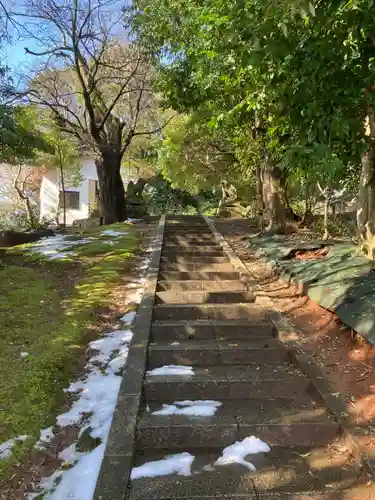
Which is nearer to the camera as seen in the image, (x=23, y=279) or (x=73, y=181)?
(x=23, y=279)

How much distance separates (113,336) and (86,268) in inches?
127

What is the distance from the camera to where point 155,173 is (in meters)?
25.3

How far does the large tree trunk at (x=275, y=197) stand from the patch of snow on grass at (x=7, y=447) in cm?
851

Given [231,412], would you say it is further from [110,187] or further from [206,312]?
[110,187]

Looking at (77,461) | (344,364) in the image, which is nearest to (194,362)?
(344,364)

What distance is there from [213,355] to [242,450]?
152cm

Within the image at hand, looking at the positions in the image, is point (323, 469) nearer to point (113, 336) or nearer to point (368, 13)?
point (113, 336)

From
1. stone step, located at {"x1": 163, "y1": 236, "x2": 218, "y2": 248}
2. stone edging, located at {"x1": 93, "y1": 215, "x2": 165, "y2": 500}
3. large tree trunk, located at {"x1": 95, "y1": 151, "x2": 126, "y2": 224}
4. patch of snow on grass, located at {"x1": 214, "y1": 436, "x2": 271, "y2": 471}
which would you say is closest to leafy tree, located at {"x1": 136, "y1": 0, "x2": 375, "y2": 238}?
patch of snow on grass, located at {"x1": 214, "y1": 436, "x2": 271, "y2": 471}

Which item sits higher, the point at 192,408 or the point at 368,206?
the point at 368,206

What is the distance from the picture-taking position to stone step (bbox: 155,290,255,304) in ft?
21.0

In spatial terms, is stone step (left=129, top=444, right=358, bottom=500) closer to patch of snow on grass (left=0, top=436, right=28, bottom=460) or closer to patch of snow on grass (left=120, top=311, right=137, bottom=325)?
patch of snow on grass (left=0, top=436, right=28, bottom=460)

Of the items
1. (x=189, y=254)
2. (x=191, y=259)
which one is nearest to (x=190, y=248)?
(x=189, y=254)

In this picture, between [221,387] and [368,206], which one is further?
[368,206]

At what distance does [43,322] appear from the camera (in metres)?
5.30
